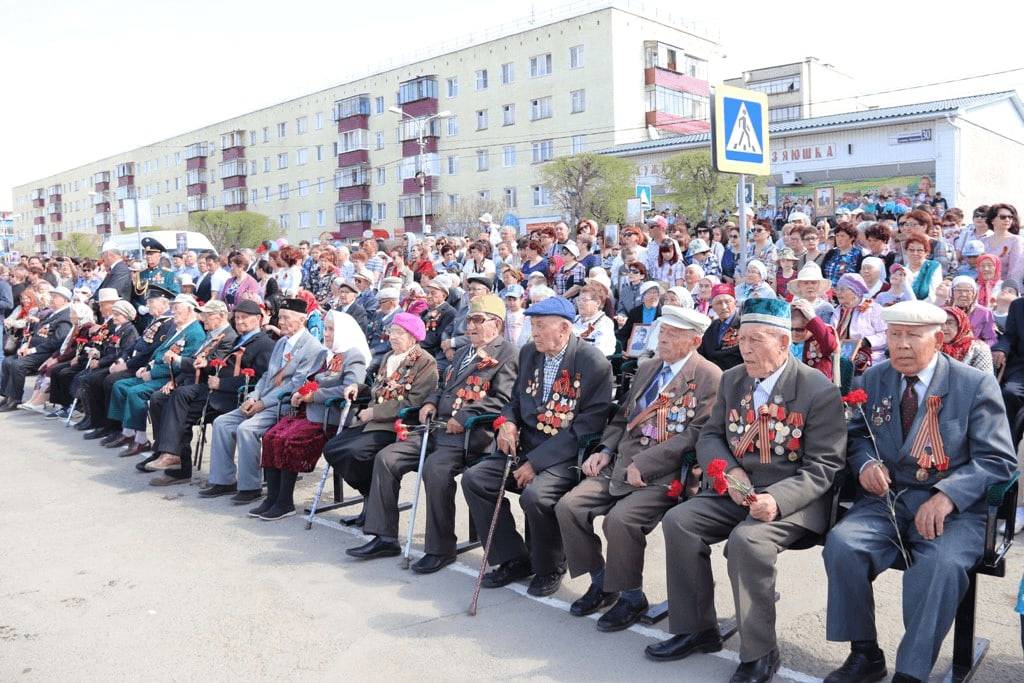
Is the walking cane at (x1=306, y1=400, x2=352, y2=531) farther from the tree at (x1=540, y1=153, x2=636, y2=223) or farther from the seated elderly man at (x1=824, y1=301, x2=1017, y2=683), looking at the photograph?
the tree at (x1=540, y1=153, x2=636, y2=223)

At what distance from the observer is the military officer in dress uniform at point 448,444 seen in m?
5.56

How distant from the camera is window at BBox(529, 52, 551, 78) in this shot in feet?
140

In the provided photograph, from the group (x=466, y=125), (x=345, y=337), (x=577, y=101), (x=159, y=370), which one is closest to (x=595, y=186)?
(x=577, y=101)

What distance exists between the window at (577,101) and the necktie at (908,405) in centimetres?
3914

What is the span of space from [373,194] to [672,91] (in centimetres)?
1864

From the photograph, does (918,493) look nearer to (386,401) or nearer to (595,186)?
(386,401)

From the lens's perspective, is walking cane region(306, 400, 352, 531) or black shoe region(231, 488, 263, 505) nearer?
walking cane region(306, 400, 352, 531)

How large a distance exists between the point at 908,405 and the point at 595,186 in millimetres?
29064

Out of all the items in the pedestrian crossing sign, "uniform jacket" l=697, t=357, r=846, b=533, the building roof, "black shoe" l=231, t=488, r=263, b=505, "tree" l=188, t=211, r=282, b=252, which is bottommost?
"black shoe" l=231, t=488, r=263, b=505

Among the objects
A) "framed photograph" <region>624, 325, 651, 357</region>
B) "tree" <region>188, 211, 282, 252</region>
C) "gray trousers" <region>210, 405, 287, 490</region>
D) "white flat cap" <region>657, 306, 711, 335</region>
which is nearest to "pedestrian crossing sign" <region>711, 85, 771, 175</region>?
"white flat cap" <region>657, 306, 711, 335</region>

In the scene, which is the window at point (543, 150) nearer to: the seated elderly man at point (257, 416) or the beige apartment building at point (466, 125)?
the beige apartment building at point (466, 125)

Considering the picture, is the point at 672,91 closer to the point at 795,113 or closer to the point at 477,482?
the point at 795,113

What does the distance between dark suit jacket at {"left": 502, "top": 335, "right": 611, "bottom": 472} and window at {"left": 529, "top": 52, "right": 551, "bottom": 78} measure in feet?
129

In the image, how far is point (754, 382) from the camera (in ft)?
14.4
